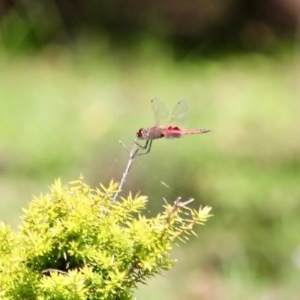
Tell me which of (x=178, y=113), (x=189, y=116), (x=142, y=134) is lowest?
(x=142, y=134)

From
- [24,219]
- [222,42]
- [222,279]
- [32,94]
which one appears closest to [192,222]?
[24,219]

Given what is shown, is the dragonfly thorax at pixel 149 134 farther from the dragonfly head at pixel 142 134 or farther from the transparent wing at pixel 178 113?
the transparent wing at pixel 178 113

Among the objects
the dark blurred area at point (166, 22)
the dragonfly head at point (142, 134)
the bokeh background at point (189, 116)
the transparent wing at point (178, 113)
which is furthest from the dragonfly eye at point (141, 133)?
the dark blurred area at point (166, 22)

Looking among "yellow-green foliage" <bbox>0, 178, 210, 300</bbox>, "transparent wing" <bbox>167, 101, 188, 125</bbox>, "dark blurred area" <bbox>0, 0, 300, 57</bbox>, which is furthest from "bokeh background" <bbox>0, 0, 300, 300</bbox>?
"yellow-green foliage" <bbox>0, 178, 210, 300</bbox>

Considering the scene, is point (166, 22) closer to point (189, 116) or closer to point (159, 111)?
point (189, 116)

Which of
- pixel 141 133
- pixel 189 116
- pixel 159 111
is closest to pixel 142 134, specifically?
pixel 141 133

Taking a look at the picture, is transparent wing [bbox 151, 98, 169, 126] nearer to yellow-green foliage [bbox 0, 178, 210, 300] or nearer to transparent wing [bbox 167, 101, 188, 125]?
transparent wing [bbox 167, 101, 188, 125]
